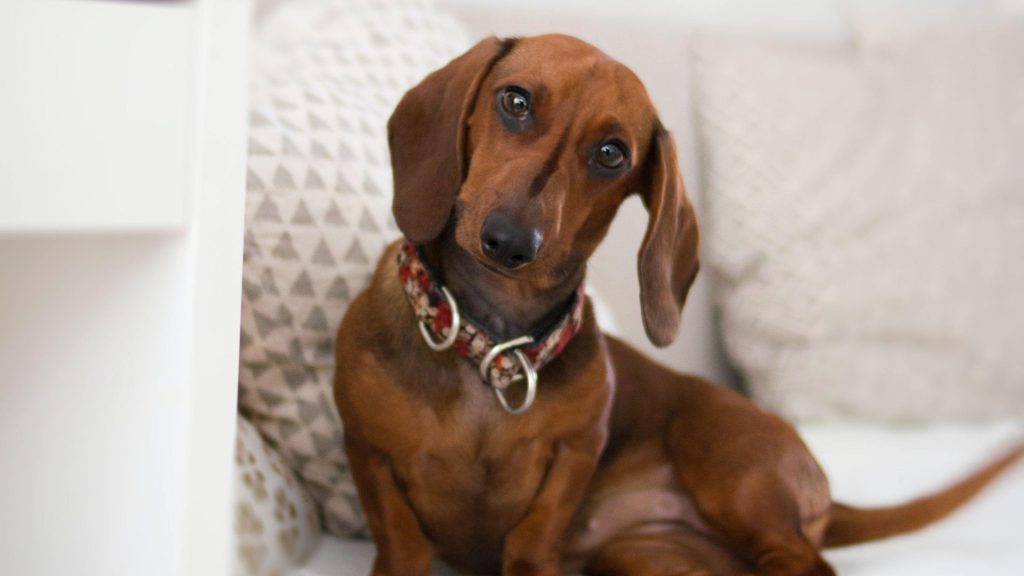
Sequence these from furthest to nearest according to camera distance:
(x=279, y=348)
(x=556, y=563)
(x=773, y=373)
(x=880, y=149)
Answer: (x=880, y=149), (x=773, y=373), (x=279, y=348), (x=556, y=563)

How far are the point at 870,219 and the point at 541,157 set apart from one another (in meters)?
1.03

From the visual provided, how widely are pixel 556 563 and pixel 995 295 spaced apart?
1170 millimetres

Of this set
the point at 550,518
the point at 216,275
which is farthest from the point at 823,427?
the point at 216,275

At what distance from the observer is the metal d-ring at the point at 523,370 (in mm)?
961

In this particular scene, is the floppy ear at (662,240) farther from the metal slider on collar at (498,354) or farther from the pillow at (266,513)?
the pillow at (266,513)

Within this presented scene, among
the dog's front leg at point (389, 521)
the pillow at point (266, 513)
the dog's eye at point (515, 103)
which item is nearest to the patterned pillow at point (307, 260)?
the pillow at point (266, 513)

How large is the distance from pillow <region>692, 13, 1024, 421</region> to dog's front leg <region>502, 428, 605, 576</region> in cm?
71

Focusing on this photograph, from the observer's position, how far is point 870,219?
175 centimetres

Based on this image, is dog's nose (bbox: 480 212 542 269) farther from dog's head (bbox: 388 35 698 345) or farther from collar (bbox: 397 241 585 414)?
collar (bbox: 397 241 585 414)

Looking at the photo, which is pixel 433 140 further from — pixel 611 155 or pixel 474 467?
pixel 474 467

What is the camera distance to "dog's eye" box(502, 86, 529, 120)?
0.91 m

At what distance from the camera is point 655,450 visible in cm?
123

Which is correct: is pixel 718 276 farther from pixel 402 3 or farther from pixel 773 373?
pixel 402 3

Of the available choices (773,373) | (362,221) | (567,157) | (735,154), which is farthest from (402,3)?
(773,373)
